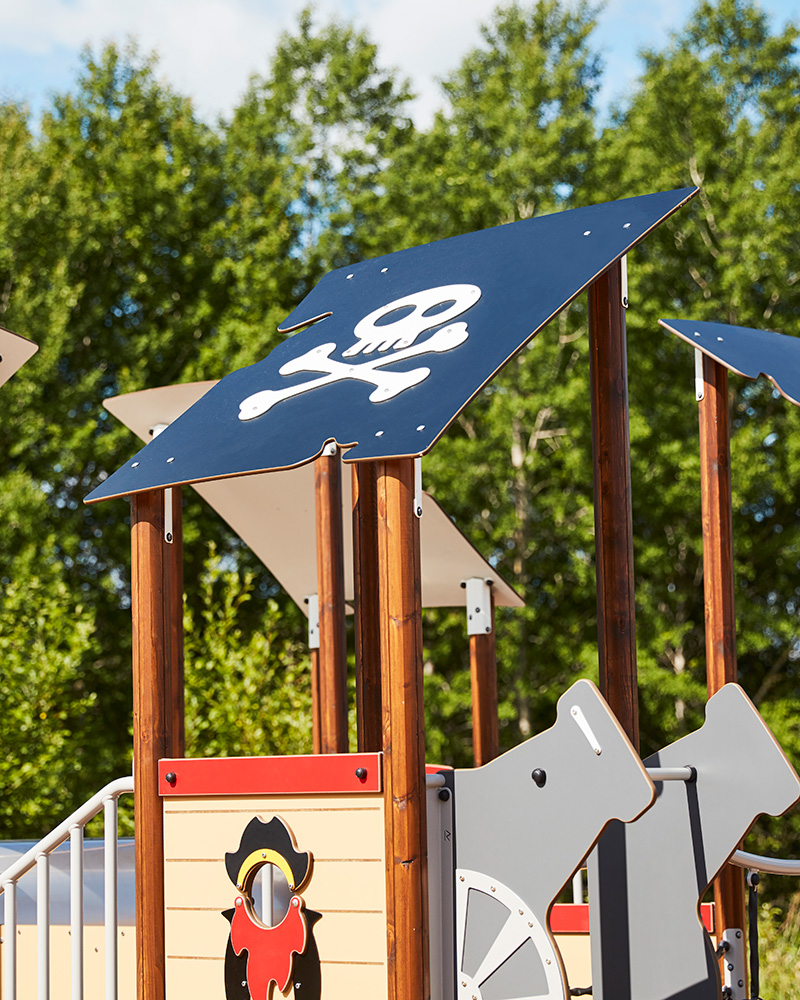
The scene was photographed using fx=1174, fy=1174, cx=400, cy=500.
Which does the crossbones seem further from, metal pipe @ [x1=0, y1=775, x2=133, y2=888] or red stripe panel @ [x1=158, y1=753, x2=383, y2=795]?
metal pipe @ [x1=0, y1=775, x2=133, y2=888]

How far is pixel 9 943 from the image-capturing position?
157 inches

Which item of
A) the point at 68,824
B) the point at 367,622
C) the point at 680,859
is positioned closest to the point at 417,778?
the point at 680,859

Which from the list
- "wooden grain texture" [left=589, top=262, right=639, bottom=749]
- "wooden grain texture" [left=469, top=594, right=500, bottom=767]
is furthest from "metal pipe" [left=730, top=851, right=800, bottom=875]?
"wooden grain texture" [left=469, top=594, right=500, bottom=767]

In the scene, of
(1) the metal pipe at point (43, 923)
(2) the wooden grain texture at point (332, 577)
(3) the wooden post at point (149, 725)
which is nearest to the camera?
(3) the wooden post at point (149, 725)

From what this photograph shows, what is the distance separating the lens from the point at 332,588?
566cm

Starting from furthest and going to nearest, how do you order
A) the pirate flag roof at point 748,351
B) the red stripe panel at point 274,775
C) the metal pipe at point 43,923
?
the pirate flag roof at point 748,351, the metal pipe at point 43,923, the red stripe panel at point 274,775

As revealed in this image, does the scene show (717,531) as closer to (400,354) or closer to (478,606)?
(400,354)

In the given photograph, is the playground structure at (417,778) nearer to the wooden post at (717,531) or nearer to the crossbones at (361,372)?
the crossbones at (361,372)

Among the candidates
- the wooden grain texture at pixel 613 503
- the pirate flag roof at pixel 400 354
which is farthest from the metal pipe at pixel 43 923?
the wooden grain texture at pixel 613 503

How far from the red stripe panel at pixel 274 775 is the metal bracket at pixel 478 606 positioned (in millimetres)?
3474

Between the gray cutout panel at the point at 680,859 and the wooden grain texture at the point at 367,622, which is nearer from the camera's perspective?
the gray cutout panel at the point at 680,859

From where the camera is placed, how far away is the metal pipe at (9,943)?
400 centimetres

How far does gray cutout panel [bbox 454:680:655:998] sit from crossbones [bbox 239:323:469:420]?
0.99 meters

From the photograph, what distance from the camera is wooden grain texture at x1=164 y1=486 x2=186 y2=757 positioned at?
147 inches
